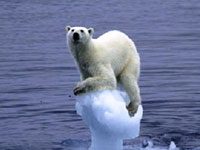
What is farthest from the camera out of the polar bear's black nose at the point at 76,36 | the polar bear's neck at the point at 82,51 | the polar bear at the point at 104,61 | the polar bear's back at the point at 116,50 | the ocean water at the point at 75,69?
the ocean water at the point at 75,69

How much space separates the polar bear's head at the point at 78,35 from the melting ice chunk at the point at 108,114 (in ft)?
2.38

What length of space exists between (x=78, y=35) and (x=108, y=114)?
4.03ft

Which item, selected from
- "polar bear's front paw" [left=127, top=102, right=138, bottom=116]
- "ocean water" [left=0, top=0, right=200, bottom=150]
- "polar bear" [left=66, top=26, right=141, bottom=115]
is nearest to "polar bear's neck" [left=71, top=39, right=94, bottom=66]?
"polar bear" [left=66, top=26, right=141, bottom=115]

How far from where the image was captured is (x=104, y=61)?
41.1 feet

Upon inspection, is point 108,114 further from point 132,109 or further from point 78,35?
point 78,35

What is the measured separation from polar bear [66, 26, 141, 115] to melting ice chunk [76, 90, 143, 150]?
13 centimetres

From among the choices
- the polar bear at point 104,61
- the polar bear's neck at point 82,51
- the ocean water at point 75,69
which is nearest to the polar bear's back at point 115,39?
the polar bear at point 104,61

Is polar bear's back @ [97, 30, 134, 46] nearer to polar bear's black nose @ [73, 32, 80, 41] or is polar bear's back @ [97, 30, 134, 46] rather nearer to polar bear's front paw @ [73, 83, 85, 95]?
polar bear's black nose @ [73, 32, 80, 41]

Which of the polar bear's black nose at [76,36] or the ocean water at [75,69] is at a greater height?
the polar bear's black nose at [76,36]

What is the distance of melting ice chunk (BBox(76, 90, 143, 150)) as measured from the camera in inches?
492

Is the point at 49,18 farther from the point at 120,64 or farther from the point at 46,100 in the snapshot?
the point at 120,64

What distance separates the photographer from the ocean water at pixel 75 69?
1563cm

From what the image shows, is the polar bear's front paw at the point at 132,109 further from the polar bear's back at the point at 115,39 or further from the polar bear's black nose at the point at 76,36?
the polar bear's black nose at the point at 76,36

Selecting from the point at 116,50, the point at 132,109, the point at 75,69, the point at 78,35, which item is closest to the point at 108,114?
the point at 132,109
